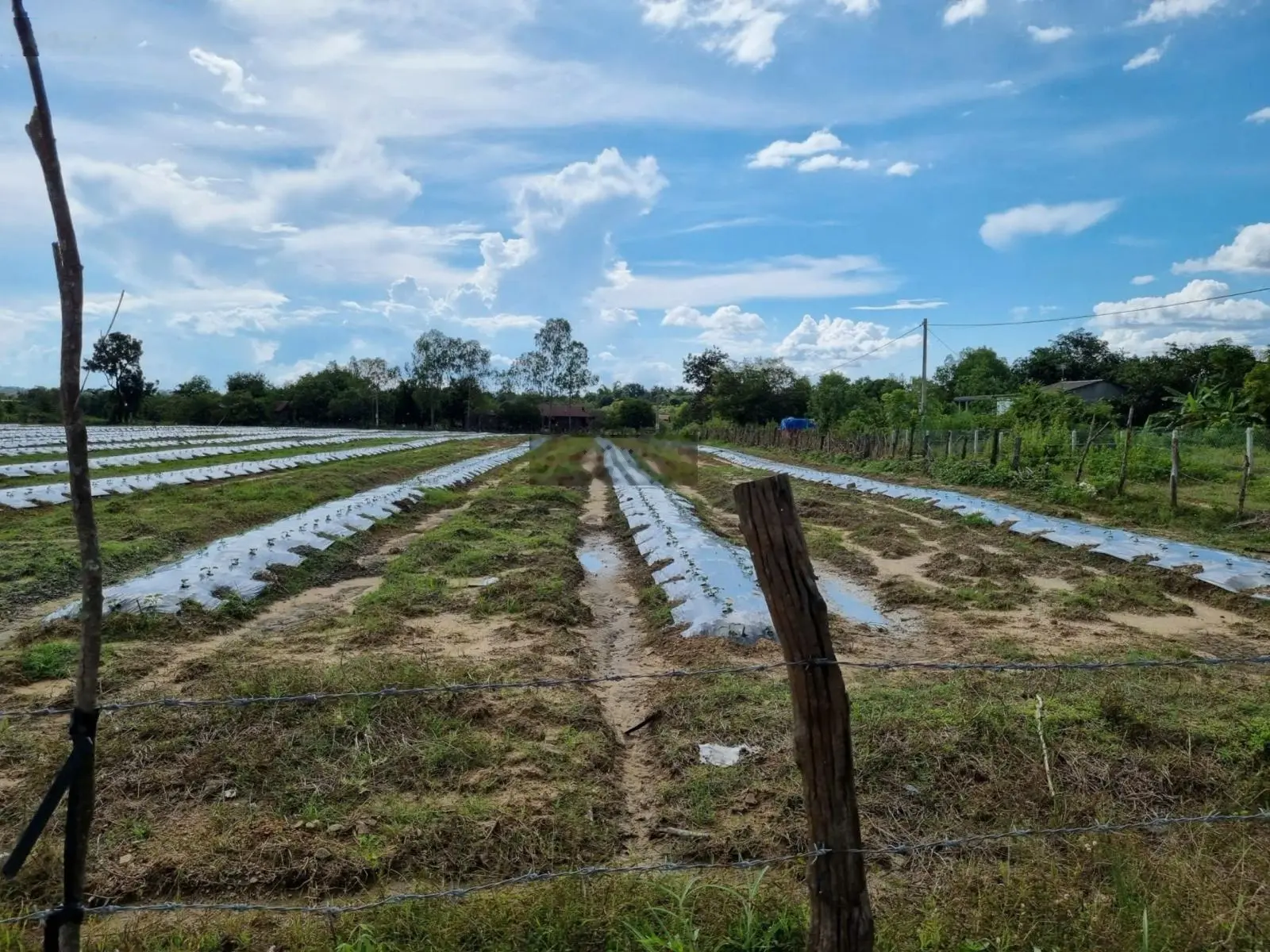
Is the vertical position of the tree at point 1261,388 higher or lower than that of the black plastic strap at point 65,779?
higher

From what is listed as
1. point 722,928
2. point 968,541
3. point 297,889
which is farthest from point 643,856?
point 968,541

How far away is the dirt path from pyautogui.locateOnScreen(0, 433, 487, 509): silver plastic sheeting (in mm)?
9934

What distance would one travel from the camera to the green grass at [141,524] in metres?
8.88

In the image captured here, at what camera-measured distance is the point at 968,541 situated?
40.6 ft

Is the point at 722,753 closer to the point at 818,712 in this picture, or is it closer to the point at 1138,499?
the point at 818,712

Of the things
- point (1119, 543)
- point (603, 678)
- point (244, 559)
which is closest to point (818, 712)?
point (603, 678)

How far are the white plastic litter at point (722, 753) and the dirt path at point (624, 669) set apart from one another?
0.91ft

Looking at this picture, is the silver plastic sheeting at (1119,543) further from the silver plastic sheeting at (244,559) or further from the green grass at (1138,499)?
the silver plastic sheeting at (244,559)

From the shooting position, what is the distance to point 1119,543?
1130 centimetres

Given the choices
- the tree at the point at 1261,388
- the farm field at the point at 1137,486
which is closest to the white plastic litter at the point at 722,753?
the farm field at the point at 1137,486

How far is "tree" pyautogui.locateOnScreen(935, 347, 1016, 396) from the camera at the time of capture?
50.4 m

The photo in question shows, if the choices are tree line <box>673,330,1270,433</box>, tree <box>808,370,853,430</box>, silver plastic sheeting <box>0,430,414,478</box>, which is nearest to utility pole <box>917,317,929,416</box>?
tree line <box>673,330,1270,433</box>

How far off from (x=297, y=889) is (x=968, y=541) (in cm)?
1114

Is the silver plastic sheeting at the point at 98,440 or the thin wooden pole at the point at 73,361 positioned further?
the silver plastic sheeting at the point at 98,440
